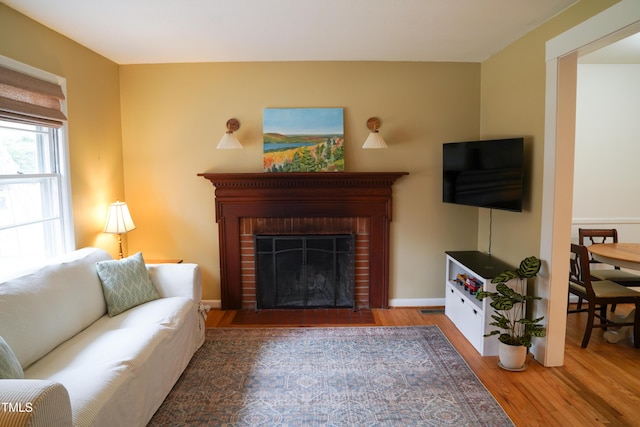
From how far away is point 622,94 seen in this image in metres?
4.09

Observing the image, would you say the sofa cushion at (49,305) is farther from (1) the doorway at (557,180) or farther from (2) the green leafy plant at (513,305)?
(1) the doorway at (557,180)

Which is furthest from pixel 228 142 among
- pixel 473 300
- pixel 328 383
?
pixel 473 300

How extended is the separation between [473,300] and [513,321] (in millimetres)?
357

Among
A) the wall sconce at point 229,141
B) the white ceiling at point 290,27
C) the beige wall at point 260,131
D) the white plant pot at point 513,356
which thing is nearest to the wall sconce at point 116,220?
the beige wall at point 260,131

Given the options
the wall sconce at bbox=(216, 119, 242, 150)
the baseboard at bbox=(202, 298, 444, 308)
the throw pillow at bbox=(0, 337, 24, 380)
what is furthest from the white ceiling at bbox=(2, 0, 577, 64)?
the baseboard at bbox=(202, 298, 444, 308)

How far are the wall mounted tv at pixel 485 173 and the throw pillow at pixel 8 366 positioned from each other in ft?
10.1

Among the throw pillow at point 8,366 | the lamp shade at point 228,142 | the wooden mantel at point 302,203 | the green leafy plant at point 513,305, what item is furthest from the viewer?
the wooden mantel at point 302,203

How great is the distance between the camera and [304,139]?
3.79 meters

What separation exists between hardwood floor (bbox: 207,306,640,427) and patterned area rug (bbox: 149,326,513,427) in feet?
0.40

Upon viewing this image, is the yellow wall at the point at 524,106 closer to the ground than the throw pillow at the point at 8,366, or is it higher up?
higher up

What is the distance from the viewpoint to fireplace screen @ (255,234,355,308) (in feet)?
12.8

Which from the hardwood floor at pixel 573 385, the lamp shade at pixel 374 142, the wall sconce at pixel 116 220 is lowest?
the hardwood floor at pixel 573 385

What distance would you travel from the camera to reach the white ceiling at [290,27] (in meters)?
2.51
